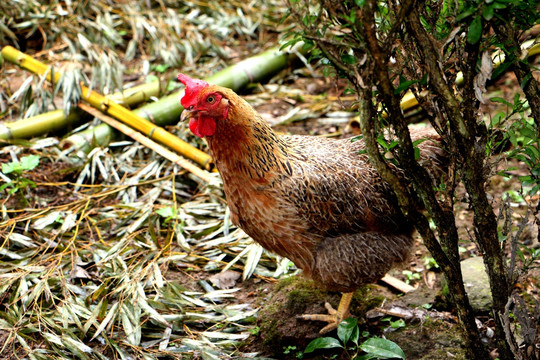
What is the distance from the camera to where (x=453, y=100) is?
203 cm

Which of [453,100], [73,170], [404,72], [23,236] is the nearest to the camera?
[453,100]

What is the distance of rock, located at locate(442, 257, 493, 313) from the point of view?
10.1 feet

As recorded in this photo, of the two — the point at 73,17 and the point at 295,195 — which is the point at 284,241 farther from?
the point at 73,17

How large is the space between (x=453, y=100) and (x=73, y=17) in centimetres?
518

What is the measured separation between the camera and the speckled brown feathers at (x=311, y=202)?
2789mm

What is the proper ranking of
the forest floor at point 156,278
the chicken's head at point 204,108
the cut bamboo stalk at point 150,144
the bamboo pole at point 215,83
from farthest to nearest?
the bamboo pole at point 215,83, the cut bamboo stalk at point 150,144, the forest floor at point 156,278, the chicken's head at point 204,108

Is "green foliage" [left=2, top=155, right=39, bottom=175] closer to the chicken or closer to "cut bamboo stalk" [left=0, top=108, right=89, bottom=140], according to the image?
"cut bamboo stalk" [left=0, top=108, right=89, bottom=140]

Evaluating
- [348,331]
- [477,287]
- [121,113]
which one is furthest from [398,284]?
[121,113]

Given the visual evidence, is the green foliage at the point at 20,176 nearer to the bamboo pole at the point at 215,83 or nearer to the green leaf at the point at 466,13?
the bamboo pole at the point at 215,83

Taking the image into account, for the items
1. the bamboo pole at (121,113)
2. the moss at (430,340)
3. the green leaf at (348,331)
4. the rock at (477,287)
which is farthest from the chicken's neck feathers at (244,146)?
the bamboo pole at (121,113)

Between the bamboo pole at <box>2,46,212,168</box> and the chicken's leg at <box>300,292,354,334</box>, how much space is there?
1.70m

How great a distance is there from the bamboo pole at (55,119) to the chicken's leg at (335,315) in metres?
2.99

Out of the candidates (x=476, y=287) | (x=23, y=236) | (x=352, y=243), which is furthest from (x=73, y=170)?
(x=476, y=287)

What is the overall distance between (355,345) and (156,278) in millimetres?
1359
